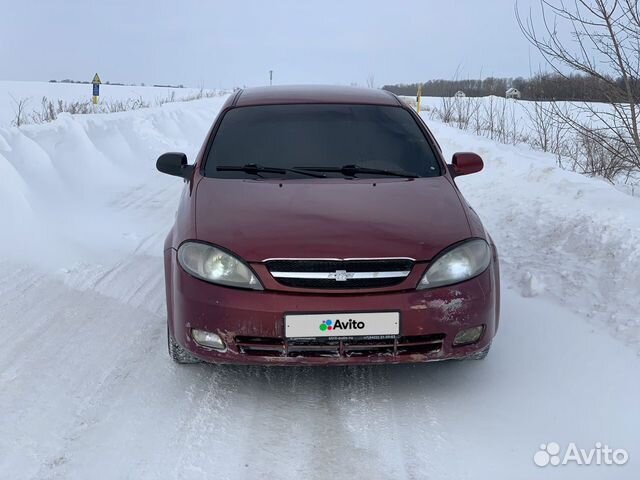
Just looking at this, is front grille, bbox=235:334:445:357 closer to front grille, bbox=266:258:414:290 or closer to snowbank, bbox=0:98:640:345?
front grille, bbox=266:258:414:290

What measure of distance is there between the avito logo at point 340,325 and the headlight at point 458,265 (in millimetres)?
340

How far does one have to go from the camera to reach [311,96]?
4617mm

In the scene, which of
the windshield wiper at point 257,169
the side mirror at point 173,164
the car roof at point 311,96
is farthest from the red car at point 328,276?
the car roof at point 311,96

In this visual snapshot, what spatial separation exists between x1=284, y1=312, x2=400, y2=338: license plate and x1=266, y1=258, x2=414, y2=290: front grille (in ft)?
0.44

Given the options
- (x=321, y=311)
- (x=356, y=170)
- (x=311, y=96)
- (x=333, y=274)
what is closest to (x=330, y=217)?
(x=333, y=274)

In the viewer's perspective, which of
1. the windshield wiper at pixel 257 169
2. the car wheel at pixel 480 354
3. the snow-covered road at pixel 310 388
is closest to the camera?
the snow-covered road at pixel 310 388

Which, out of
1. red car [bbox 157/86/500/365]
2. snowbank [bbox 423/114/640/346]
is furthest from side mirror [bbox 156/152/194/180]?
snowbank [bbox 423/114/640/346]

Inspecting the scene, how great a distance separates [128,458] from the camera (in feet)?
8.26

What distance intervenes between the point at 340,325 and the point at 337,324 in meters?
0.01

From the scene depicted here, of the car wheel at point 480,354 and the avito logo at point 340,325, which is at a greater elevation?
the avito logo at point 340,325

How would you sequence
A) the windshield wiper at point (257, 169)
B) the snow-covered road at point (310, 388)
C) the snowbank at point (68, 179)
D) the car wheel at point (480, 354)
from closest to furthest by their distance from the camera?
the snow-covered road at point (310, 388)
the car wheel at point (480, 354)
the windshield wiper at point (257, 169)
the snowbank at point (68, 179)

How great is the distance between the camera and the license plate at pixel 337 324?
2.77m

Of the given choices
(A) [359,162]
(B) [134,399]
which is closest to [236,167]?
(A) [359,162]

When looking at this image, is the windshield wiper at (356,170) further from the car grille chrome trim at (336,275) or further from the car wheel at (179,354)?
the car wheel at (179,354)
